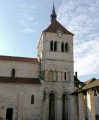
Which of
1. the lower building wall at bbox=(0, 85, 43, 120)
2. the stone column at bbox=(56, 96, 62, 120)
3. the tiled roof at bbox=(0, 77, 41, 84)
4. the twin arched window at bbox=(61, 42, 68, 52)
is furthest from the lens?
the twin arched window at bbox=(61, 42, 68, 52)

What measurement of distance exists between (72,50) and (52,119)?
13.4 metres

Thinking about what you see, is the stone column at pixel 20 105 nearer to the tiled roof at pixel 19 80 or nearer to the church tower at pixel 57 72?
the tiled roof at pixel 19 80

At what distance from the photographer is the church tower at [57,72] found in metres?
27.9

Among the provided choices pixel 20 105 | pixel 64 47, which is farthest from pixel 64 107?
pixel 64 47

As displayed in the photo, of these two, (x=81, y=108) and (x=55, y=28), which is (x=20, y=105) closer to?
(x=81, y=108)

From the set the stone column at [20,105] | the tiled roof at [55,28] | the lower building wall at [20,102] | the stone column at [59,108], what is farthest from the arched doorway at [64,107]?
the tiled roof at [55,28]

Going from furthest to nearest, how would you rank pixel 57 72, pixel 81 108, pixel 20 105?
1. pixel 57 72
2. pixel 20 105
3. pixel 81 108

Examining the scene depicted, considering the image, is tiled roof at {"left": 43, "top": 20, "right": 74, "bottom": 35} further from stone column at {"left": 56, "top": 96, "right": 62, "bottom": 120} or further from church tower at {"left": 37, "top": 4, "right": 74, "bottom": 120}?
stone column at {"left": 56, "top": 96, "right": 62, "bottom": 120}

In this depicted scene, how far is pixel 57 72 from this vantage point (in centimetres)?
2955

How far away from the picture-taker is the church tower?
91.6 feet

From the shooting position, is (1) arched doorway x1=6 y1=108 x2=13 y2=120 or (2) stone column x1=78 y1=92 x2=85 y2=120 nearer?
(2) stone column x1=78 y1=92 x2=85 y2=120

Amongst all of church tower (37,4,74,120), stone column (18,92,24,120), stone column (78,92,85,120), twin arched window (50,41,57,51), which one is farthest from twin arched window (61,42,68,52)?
stone column (78,92,85,120)

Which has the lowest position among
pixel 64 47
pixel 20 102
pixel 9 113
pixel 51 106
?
pixel 9 113

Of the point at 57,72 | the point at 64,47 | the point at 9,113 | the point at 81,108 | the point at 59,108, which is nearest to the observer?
the point at 81,108
